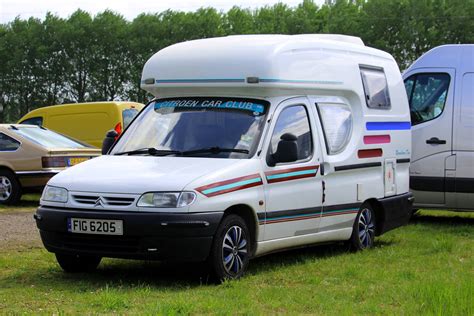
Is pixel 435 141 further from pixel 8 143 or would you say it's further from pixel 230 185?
pixel 8 143

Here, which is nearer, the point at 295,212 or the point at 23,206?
the point at 295,212

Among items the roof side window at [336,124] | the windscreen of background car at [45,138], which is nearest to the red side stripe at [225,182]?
the roof side window at [336,124]

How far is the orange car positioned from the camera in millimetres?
15570

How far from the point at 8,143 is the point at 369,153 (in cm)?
791

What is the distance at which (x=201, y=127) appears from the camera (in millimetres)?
8789

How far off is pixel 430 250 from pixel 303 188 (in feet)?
7.21

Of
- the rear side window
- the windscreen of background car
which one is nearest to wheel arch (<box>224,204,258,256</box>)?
the windscreen of background car

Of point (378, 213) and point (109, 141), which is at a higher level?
point (109, 141)

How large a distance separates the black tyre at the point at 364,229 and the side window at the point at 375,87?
4.05 feet

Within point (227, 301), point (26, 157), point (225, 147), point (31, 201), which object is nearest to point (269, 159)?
point (225, 147)

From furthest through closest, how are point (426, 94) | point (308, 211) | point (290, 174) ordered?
point (426, 94), point (308, 211), point (290, 174)

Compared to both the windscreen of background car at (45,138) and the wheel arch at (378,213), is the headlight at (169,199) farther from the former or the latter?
the windscreen of background car at (45,138)

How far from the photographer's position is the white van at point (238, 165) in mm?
7789

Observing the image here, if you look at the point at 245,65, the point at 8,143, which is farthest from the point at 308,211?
the point at 8,143
